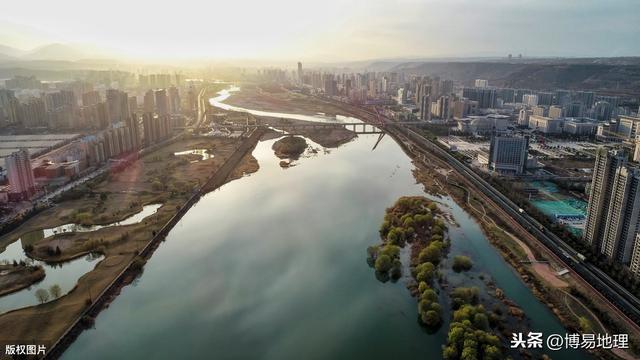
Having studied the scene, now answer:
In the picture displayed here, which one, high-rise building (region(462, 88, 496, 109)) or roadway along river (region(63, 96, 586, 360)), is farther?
high-rise building (region(462, 88, 496, 109))

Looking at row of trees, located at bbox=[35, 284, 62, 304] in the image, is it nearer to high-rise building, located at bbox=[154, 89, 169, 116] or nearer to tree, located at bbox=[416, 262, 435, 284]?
tree, located at bbox=[416, 262, 435, 284]

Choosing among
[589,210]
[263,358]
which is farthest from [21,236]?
[589,210]

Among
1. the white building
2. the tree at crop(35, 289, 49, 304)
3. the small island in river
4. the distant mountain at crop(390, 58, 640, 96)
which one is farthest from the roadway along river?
the distant mountain at crop(390, 58, 640, 96)

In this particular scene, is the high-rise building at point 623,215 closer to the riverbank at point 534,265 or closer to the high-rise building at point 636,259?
the high-rise building at point 636,259

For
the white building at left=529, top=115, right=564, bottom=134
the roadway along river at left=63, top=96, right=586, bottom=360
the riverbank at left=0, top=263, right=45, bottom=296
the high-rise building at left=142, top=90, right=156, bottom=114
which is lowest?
the roadway along river at left=63, top=96, right=586, bottom=360

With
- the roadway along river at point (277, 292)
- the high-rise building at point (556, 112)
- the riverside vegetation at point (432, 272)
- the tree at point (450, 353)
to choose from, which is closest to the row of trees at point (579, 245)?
the roadway along river at point (277, 292)

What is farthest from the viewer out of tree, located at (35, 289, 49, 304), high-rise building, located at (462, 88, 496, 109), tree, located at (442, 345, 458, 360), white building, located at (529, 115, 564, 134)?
high-rise building, located at (462, 88, 496, 109)
